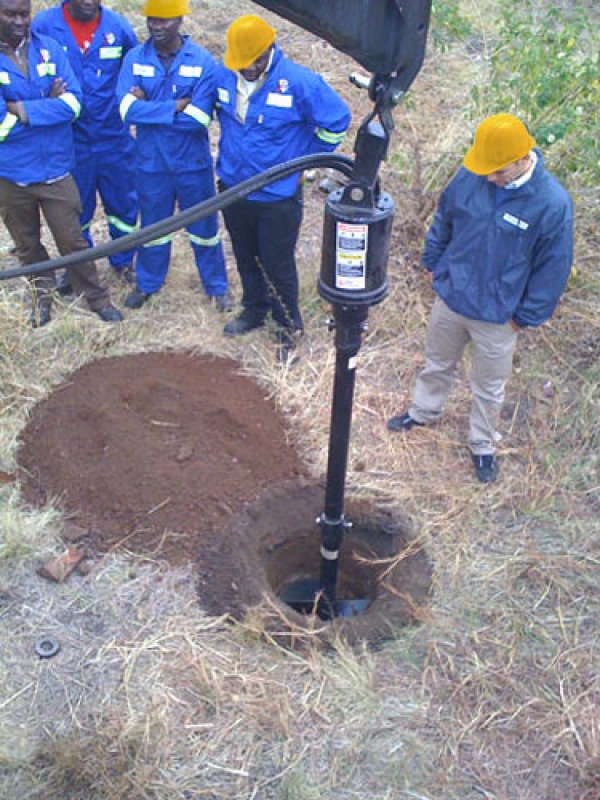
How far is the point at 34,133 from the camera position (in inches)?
180

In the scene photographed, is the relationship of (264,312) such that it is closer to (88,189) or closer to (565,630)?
(88,189)

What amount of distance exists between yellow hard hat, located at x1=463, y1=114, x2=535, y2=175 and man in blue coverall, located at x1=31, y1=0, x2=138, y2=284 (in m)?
2.40

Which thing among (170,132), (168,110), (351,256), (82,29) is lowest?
(170,132)

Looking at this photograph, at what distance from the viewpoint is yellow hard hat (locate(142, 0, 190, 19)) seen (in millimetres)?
4508

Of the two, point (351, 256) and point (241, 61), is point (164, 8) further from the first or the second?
point (351, 256)

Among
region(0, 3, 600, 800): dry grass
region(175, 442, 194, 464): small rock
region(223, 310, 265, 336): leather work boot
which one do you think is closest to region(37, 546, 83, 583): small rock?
region(0, 3, 600, 800): dry grass

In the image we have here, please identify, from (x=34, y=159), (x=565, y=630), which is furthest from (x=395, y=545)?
(x=34, y=159)

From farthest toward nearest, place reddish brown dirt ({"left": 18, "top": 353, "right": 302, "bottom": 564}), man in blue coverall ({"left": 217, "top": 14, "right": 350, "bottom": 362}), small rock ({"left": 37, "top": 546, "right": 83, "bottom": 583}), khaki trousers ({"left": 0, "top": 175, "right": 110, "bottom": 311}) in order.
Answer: khaki trousers ({"left": 0, "top": 175, "right": 110, "bottom": 311})
man in blue coverall ({"left": 217, "top": 14, "right": 350, "bottom": 362})
reddish brown dirt ({"left": 18, "top": 353, "right": 302, "bottom": 564})
small rock ({"left": 37, "top": 546, "right": 83, "bottom": 583})

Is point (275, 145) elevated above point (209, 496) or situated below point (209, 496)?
above

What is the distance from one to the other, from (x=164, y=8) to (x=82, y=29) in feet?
2.22

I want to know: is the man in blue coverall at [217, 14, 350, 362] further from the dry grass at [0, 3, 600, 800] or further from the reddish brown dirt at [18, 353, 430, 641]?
the reddish brown dirt at [18, 353, 430, 641]

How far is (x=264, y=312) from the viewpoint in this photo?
5.25 m

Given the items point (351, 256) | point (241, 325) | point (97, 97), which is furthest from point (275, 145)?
point (351, 256)

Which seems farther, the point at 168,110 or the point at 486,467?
the point at 168,110
